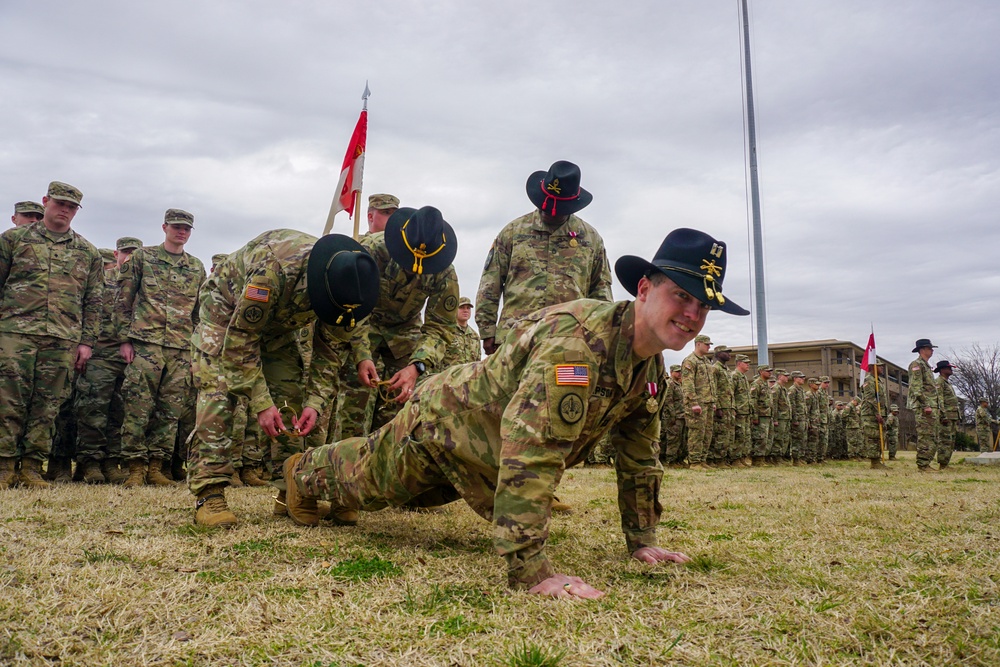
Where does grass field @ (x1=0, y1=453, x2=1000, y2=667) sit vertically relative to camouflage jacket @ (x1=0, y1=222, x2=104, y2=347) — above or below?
below

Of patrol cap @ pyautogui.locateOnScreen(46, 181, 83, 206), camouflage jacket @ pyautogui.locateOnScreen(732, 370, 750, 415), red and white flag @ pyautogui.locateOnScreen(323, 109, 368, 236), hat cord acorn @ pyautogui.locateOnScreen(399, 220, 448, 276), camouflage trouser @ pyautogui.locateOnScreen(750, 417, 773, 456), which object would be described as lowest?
camouflage trouser @ pyautogui.locateOnScreen(750, 417, 773, 456)

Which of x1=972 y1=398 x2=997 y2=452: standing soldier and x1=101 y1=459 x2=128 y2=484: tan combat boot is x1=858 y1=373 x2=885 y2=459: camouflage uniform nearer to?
x1=972 y1=398 x2=997 y2=452: standing soldier

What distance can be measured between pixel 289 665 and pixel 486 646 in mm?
612

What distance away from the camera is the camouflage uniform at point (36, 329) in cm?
635

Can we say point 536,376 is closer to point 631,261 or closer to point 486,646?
point 631,261

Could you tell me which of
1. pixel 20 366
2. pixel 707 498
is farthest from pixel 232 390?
pixel 707 498

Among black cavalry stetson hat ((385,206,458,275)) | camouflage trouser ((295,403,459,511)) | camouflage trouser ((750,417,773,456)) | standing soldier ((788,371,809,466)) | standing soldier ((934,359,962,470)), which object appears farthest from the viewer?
standing soldier ((788,371,809,466))

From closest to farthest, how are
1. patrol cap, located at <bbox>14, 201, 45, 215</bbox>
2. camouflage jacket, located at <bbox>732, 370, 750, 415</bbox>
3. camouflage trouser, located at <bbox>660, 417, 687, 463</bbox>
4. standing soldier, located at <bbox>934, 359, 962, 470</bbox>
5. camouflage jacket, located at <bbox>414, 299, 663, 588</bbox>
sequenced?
camouflage jacket, located at <bbox>414, 299, 663, 588</bbox>
patrol cap, located at <bbox>14, 201, 45, 215</bbox>
standing soldier, located at <bbox>934, 359, 962, 470</bbox>
camouflage trouser, located at <bbox>660, 417, 687, 463</bbox>
camouflage jacket, located at <bbox>732, 370, 750, 415</bbox>

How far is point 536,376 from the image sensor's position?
301 cm

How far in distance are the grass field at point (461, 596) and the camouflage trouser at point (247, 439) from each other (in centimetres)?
255

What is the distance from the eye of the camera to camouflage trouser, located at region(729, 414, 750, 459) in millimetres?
15180

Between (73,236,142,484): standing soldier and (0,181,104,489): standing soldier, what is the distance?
1.67 ft

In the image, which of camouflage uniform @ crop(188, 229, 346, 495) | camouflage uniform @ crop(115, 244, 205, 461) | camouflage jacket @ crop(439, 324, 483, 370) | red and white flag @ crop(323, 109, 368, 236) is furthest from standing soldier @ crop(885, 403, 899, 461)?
camouflage uniform @ crop(188, 229, 346, 495)

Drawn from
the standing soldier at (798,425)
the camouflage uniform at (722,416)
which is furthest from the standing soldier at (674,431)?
the standing soldier at (798,425)
